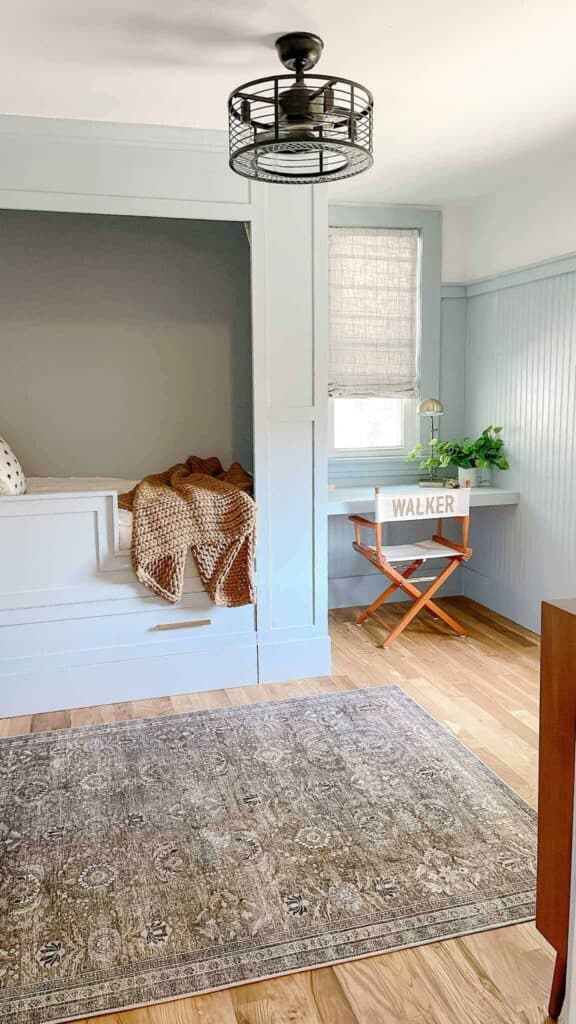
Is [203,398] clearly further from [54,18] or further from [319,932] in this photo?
[319,932]

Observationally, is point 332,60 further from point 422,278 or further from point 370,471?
point 370,471

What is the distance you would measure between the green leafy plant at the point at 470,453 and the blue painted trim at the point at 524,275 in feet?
2.62

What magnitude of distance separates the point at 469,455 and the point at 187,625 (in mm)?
2010

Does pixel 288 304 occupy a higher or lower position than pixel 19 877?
higher

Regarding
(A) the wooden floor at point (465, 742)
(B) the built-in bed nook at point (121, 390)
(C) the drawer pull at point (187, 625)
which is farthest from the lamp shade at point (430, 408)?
(C) the drawer pull at point (187, 625)

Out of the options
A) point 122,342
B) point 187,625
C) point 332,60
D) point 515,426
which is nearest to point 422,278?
point 515,426

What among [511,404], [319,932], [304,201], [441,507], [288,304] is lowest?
[319,932]

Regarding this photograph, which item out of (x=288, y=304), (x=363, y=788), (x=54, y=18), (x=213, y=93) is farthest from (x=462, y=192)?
(x=363, y=788)

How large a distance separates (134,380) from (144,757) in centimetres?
199

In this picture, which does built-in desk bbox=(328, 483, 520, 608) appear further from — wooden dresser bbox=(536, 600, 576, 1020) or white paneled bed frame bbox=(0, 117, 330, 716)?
wooden dresser bbox=(536, 600, 576, 1020)

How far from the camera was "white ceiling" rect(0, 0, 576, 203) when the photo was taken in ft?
7.66

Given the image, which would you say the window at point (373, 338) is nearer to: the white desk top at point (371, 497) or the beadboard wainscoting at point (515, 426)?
the beadboard wainscoting at point (515, 426)

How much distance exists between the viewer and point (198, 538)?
132 inches

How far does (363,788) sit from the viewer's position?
2.64 metres
